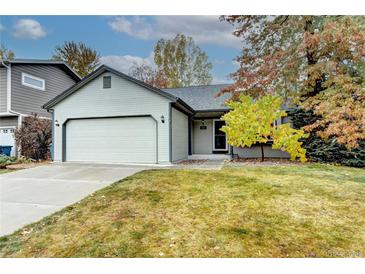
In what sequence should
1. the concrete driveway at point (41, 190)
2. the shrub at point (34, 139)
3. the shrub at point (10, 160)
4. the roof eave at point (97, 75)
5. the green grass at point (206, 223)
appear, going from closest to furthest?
the green grass at point (206, 223), the concrete driveway at point (41, 190), the roof eave at point (97, 75), the shrub at point (10, 160), the shrub at point (34, 139)

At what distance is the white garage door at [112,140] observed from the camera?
10227 millimetres

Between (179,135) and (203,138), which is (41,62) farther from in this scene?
(203,138)

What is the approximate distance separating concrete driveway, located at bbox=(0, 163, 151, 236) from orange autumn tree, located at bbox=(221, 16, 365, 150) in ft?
23.2

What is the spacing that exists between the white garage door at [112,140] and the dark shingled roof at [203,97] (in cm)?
400

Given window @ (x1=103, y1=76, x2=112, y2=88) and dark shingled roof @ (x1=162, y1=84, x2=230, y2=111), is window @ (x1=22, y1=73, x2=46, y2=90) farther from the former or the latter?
dark shingled roof @ (x1=162, y1=84, x2=230, y2=111)

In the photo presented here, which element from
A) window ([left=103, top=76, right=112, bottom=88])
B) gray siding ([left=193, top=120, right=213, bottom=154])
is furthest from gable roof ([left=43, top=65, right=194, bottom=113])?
gray siding ([left=193, top=120, right=213, bottom=154])

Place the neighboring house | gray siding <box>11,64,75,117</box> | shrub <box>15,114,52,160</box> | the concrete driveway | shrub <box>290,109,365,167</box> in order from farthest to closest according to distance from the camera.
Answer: gray siding <box>11,64,75,117</box> < the neighboring house < shrub <box>15,114,52,160</box> < shrub <box>290,109,365,167</box> < the concrete driveway

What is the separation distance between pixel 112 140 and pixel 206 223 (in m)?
7.62

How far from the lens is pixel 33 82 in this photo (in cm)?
1419

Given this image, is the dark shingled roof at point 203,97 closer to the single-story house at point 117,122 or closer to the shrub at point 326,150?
the single-story house at point 117,122

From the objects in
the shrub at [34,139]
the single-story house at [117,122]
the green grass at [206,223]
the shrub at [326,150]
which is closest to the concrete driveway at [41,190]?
the green grass at [206,223]

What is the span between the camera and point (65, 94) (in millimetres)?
11070

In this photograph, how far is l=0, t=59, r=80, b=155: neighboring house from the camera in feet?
41.8
